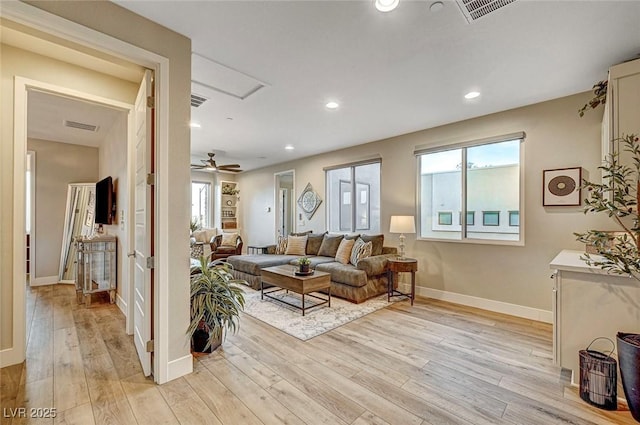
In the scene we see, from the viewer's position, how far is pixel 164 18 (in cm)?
200

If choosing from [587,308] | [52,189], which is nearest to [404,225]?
[587,308]

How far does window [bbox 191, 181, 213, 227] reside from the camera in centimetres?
845

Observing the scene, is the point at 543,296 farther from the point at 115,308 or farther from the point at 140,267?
the point at 115,308

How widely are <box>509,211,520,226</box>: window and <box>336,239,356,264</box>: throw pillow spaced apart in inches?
89.4

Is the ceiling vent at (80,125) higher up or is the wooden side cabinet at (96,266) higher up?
the ceiling vent at (80,125)

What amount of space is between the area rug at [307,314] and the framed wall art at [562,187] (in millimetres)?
2380

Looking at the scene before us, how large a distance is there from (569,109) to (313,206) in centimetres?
443

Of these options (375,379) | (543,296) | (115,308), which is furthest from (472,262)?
(115,308)

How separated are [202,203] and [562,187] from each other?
327 inches

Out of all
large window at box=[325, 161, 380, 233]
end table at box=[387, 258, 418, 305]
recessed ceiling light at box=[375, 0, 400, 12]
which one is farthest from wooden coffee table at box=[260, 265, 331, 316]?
recessed ceiling light at box=[375, 0, 400, 12]

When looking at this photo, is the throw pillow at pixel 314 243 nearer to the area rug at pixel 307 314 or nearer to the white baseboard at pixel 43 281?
the area rug at pixel 307 314

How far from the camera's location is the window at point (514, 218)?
3645 millimetres

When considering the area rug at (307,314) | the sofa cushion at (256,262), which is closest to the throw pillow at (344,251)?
the area rug at (307,314)

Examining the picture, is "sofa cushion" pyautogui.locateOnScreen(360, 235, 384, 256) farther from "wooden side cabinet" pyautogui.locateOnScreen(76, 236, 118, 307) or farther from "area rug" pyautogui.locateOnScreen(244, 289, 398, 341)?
"wooden side cabinet" pyautogui.locateOnScreen(76, 236, 118, 307)
